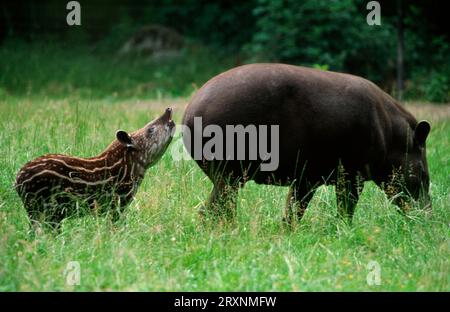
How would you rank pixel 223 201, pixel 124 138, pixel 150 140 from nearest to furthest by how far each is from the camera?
pixel 124 138 → pixel 150 140 → pixel 223 201

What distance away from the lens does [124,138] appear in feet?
17.9

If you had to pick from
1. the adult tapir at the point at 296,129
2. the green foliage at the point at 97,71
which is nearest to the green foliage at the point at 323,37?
the green foliage at the point at 97,71

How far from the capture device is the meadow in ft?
15.3

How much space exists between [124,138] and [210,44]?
14374 mm

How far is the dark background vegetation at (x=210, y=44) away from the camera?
1547 cm

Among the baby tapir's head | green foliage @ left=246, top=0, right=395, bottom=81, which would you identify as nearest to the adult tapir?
the baby tapir's head

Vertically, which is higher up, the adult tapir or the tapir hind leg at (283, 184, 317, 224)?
the adult tapir

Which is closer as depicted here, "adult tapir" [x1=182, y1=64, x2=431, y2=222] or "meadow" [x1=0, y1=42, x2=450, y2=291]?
"meadow" [x1=0, y1=42, x2=450, y2=291]

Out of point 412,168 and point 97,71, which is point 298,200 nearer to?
point 412,168

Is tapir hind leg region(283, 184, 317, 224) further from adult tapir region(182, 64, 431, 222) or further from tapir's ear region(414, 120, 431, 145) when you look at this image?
tapir's ear region(414, 120, 431, 145)

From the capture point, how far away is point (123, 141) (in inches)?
215

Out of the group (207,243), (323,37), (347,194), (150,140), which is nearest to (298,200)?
(347,194)
